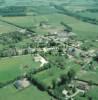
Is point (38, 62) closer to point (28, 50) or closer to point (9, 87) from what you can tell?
point (28, 50)

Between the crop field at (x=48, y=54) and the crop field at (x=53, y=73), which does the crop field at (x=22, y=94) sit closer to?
the crop field at (x=48, y=54)

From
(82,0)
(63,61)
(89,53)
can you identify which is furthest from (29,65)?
(82,0)

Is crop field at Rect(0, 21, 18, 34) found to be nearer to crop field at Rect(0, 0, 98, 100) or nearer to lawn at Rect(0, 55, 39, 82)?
crop field at Rect(0, 0, 98, 100)

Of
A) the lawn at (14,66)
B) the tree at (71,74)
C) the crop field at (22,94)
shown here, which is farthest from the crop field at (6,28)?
the crop field at (22,94)

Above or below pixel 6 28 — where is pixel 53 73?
above

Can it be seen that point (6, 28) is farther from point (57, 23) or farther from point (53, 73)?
point (53, 73)

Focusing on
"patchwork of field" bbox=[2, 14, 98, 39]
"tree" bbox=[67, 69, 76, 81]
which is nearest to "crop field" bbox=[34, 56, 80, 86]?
"tree" bbox=[67, 69, 76, 81]

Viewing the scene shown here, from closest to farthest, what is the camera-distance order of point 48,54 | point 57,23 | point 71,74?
1. point 71,74
2. point 48,54
3. point 57,23

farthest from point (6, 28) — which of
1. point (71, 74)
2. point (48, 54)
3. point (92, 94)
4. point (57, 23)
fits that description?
point (92, 94)
